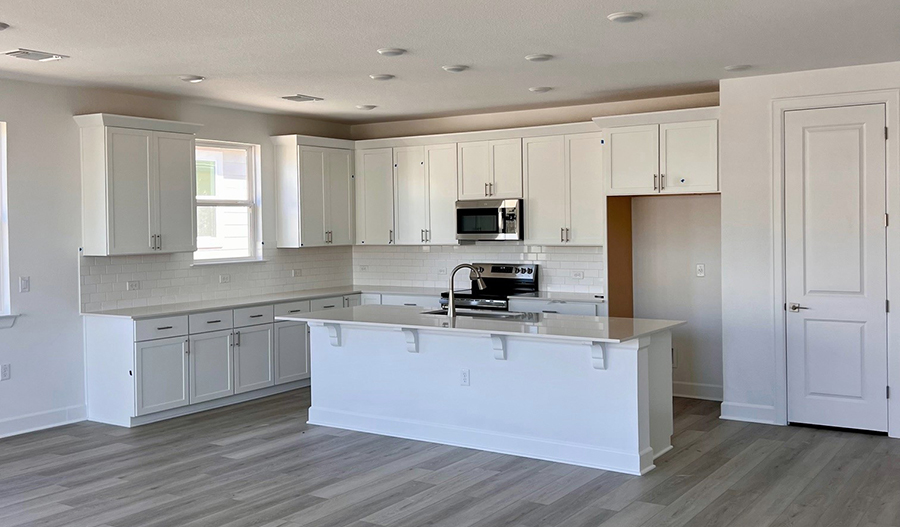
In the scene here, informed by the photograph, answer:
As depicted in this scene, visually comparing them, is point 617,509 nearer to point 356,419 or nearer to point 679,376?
point 356,419

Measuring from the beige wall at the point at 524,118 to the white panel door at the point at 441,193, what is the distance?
1.36ft

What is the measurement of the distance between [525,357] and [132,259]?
353 cm

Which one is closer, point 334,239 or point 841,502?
point 841,502

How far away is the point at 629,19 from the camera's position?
4.35m

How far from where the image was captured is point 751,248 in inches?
243

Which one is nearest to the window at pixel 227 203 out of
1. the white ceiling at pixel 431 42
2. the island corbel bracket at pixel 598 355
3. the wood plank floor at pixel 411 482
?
the white ceiling at pixel 431 42

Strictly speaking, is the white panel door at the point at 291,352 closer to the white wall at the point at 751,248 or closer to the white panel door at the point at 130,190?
the white panel door at the point at 130,190

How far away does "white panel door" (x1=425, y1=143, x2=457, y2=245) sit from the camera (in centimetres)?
801

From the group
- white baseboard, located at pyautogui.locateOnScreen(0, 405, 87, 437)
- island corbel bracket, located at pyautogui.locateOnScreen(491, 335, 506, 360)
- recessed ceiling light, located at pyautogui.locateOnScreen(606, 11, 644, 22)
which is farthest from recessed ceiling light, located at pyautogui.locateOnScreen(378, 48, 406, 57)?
white baseboard, located at pyautogui.locateOnScreen(0, 405, 87, 437)

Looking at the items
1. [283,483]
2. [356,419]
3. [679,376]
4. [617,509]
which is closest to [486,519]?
[617,509]

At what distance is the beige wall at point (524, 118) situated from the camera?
23.3 ft

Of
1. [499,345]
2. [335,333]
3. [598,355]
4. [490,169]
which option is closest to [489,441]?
[499,345]

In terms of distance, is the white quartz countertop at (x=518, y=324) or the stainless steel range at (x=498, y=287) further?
the stainless steel range at (x=498, y=287)

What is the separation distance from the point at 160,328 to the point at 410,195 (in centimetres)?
292
